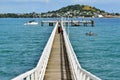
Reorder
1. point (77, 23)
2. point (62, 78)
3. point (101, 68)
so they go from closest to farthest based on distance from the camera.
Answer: point (62, 78) → point (101, 68) → point (77, 23)

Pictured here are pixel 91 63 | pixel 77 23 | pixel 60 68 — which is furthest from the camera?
pixel 77 23

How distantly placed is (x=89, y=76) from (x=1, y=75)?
19350 mm

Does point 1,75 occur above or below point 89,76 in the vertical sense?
below

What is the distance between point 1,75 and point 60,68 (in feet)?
32.4

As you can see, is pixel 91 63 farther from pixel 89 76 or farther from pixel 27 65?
pixel 89 76

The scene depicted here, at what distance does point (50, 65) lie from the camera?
72.0 feet

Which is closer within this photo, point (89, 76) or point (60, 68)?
point (89, 76)

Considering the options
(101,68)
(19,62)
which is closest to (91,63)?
(101,68)

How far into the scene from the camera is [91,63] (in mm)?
37219

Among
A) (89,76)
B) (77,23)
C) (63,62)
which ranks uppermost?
(89,76)

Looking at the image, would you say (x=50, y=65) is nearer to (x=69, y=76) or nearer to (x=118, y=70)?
(x=69, y=76)

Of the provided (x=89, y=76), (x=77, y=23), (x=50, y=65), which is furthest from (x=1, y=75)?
(x=77, y=23)

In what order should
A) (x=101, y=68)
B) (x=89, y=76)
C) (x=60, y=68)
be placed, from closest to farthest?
(x=89, y=76), (x=60, y=68), (x=101, y=68)

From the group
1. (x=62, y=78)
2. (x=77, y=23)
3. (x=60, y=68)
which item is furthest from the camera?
(x=77, y=23)
